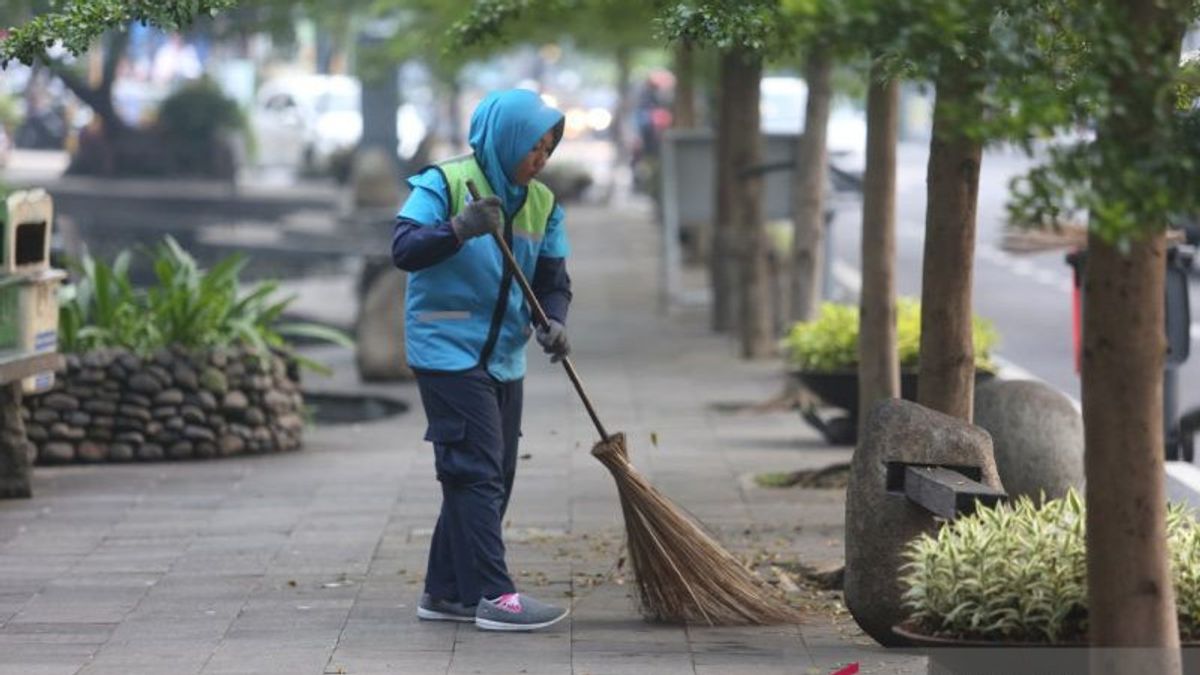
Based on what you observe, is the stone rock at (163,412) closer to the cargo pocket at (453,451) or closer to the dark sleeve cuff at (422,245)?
the cargo pocket at (453,451)

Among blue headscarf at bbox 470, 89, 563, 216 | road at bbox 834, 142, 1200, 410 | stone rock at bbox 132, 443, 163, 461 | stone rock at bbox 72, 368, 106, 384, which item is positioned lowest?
road at bbox 834, 142, 1200, 410

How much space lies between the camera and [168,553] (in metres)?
9.30

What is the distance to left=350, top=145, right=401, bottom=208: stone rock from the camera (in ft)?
111

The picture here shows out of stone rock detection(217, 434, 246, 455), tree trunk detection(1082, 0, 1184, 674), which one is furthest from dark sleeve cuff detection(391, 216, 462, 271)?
stone rock detection(217, 434, 246, 455)

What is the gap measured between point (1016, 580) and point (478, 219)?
2.18m

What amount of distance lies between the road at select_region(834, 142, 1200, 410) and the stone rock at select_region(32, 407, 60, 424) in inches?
194

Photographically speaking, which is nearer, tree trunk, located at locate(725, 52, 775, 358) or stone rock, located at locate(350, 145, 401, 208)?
tree trunk, located at locate(725, 52, 775, 358)

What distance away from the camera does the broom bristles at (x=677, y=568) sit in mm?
7578

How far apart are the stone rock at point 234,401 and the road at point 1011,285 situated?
4.20 metres

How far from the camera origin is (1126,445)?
5391 mm

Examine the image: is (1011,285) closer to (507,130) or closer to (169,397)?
(169,397)

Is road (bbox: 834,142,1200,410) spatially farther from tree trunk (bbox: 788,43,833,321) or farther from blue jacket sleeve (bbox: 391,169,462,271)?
blue jacket sleeve (bbox: 391,169,462,271)

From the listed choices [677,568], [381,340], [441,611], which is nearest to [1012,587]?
[677,568]

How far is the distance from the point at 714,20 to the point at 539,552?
270 centimetres
